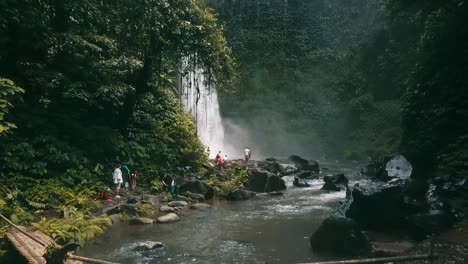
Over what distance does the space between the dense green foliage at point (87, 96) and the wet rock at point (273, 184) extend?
4501 mm

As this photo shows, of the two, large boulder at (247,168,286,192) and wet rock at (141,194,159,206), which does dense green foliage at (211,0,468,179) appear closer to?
large boulder at (247,168,286,192)

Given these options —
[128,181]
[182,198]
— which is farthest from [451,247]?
[128,181]

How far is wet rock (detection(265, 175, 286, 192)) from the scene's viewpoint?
21681 millimetres

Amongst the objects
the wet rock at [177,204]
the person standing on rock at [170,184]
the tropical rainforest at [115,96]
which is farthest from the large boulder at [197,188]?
the wet rock at [177,204]

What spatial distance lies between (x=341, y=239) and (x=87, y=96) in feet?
41.2

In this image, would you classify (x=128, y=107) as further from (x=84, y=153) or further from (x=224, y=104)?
(x=224, y=104)

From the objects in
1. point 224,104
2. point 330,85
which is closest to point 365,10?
point 330,85

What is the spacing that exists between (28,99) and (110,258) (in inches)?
374

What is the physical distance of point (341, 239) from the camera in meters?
10.8

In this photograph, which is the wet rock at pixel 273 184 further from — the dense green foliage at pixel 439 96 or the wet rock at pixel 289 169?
the dense green foliage at pixel 439 96

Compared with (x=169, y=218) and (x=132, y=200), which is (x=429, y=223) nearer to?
(x=169, y=218)

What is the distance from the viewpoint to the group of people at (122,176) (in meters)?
17.5

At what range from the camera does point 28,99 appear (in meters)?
17.0

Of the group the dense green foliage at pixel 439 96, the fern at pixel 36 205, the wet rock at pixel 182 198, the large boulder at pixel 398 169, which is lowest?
the wet rock at pixel 182 198
